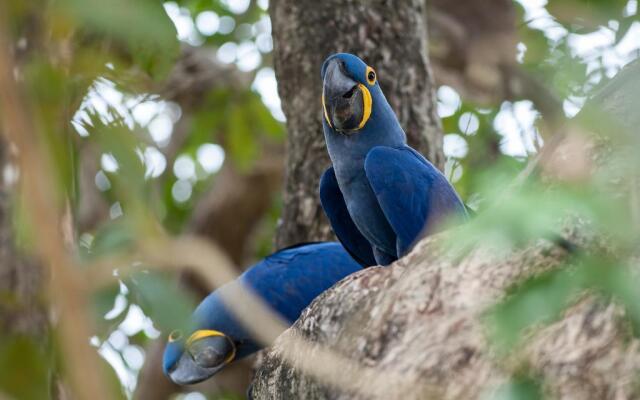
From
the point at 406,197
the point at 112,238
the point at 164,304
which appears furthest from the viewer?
the point at 406,197

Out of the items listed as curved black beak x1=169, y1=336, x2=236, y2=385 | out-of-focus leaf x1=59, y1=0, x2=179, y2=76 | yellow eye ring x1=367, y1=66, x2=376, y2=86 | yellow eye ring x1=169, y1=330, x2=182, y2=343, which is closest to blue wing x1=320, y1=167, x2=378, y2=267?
yellow eye ring x1=367, y1=66, x2=376, y2=86

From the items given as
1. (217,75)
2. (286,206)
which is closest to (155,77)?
(286,206)

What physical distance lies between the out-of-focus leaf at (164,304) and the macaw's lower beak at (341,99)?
1.63 m

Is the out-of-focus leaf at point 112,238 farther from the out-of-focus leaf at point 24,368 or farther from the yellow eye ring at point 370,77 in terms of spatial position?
the yellow eye ring at point 370,77

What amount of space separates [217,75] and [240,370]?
1.70 meters

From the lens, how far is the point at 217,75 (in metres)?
4.83

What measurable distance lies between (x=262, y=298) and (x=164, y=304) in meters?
2.46

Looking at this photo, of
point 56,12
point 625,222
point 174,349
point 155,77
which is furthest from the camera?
point 174,349

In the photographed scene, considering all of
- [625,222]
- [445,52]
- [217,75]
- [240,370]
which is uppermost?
[625,222]

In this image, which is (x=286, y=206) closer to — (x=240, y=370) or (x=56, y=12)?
(x=240, y=370)

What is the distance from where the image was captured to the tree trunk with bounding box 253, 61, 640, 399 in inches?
65.1

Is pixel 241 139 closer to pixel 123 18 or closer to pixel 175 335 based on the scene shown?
pixel 175 335

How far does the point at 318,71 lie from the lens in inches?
134

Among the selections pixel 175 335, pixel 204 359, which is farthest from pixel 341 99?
pixel 204 359
